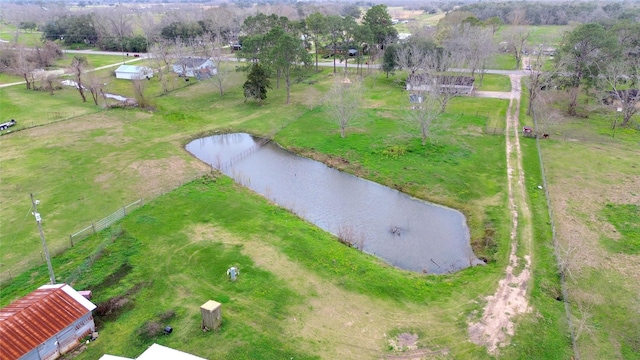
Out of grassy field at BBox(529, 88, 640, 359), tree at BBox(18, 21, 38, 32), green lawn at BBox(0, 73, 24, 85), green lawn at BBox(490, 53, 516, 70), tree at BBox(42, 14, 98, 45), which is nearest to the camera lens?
grassy field at BBox(529, 88, 640, 359)

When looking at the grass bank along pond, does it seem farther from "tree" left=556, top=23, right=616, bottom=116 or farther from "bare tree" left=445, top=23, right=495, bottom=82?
"bare tree" left=445, top=23, right=495, bottom=82

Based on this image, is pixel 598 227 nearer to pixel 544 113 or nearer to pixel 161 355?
pixel 544 113

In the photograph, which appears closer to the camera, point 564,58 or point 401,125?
point 401,125

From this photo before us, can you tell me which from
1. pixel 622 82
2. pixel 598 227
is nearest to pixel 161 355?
pixel 598 227

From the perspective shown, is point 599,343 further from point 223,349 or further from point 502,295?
point 223,349

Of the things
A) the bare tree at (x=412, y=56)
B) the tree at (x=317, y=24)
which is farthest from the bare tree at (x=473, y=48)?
the tree at (x=317, y=24)

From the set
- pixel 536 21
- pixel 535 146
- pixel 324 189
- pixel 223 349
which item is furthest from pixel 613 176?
pixel 536 21

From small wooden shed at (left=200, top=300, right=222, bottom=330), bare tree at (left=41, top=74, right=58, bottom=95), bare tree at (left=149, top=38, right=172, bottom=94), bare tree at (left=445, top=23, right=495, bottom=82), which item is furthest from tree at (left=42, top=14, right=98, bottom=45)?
small wooden shed at (left=200, top=300, right=222, bottom=330)
